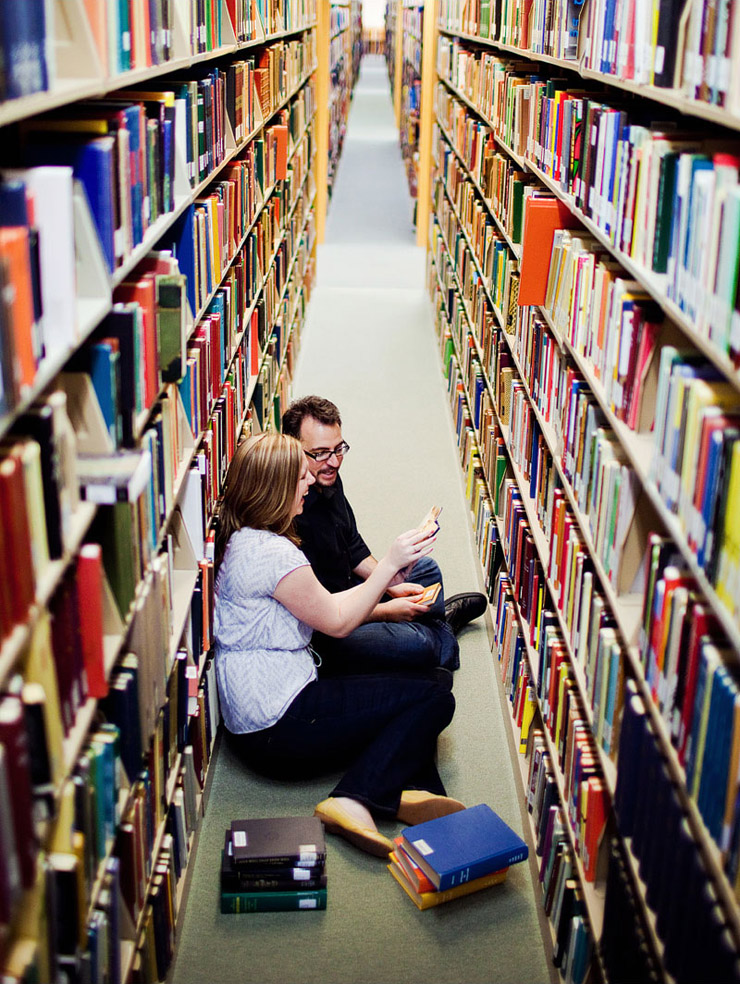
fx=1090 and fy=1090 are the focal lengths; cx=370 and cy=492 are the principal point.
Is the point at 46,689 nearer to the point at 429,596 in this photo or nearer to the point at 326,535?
the point at 326,535

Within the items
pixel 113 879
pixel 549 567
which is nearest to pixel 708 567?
pixel 113 879

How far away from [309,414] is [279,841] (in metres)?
1.35

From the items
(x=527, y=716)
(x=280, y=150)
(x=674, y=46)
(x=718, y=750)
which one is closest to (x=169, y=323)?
(x=674, y=46)

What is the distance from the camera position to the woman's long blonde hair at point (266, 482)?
299 centimetres

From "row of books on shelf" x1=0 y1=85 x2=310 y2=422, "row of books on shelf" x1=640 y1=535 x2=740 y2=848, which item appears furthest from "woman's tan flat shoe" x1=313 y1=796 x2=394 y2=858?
"row of books on shelf" x1=0 y1=85 x2=310 y2=422

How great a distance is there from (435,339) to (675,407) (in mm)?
6151

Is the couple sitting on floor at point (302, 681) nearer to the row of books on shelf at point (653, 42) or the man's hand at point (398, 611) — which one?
the man's hand at point (398, 611)

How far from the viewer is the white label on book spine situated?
2.82m

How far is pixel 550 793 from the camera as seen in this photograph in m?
2.76

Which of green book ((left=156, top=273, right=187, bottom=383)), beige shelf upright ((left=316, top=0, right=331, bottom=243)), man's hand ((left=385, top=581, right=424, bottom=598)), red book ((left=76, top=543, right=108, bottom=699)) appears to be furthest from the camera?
beige shelf upright ((left=316, top=0, right=331, bottom=243))

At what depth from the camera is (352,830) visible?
9.71 feet

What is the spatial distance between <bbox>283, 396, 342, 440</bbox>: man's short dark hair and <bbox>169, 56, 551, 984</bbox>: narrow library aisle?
3.47 feet

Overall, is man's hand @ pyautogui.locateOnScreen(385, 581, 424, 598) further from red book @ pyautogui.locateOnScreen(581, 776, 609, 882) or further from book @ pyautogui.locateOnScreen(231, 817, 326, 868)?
red book @ pyautogui.locateOnScreen(581, 776, 609, 882)

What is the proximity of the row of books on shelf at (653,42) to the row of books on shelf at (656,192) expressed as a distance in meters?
0.10
